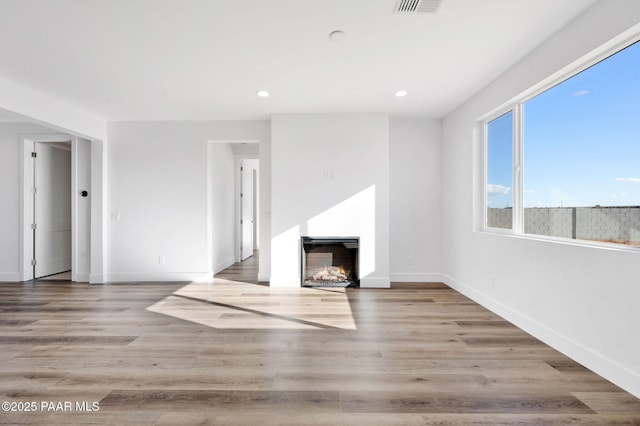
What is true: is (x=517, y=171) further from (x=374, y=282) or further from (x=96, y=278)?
(x=96, y=278)

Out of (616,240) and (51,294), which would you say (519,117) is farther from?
(51,294)

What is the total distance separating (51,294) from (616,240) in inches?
234

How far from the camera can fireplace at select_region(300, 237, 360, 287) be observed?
15.4 feet

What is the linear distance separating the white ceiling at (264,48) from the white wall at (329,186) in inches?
20.4

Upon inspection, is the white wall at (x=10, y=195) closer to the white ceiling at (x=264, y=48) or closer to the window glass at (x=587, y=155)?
the white ceiling at (x=264, y=48)

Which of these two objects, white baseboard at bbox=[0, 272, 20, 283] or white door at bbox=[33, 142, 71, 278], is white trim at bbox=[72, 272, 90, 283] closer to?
white door at bbox=[33, 142, 71, 278]

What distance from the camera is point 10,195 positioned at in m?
5.08

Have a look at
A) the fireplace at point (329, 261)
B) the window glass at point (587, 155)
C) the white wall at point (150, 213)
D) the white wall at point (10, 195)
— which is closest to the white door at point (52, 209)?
the white wall at point (10, 195)

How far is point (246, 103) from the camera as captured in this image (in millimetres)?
4273

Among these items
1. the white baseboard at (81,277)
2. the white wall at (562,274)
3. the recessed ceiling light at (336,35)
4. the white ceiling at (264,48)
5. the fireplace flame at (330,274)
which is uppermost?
the white ceiling at (264,48)

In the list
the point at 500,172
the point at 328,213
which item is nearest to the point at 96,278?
the point at 328,213

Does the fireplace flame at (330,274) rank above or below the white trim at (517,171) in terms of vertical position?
below

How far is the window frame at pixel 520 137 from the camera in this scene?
221 centimetres

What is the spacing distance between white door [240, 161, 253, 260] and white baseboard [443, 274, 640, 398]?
5.22 m
